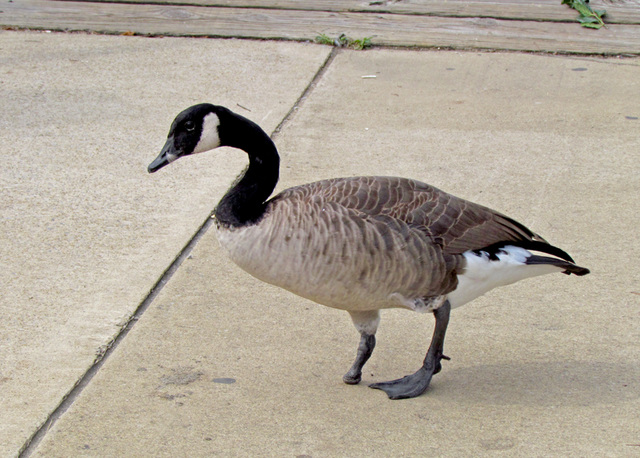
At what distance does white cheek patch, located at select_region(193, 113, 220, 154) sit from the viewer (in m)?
3.16

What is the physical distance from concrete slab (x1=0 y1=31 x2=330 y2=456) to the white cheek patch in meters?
0.95

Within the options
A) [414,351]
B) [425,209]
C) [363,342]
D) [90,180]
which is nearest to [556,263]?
[425,209]

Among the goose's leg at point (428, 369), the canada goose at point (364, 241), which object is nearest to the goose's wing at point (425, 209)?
the canada goose at point (364, 241)

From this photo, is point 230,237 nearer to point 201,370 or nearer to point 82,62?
point 201,370

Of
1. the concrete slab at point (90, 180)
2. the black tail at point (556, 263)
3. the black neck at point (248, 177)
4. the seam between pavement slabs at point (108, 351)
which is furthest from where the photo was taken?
the concrete slab at point (90, 180)

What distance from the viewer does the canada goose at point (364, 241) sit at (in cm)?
297

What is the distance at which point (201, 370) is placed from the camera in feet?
10.8

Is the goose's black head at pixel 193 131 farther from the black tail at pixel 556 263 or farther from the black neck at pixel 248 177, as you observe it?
the black tail at pixel 556 263

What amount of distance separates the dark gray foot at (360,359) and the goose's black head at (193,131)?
1044mm

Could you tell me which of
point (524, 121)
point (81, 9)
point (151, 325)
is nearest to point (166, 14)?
point (81, 9)

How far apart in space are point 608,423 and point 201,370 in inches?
64.3

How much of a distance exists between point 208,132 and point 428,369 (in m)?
1.32

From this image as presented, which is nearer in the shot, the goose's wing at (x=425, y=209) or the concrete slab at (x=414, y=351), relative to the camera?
the concrete slab at (x=414, y=351)

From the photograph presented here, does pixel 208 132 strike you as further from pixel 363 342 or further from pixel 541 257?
pixel 541 257
